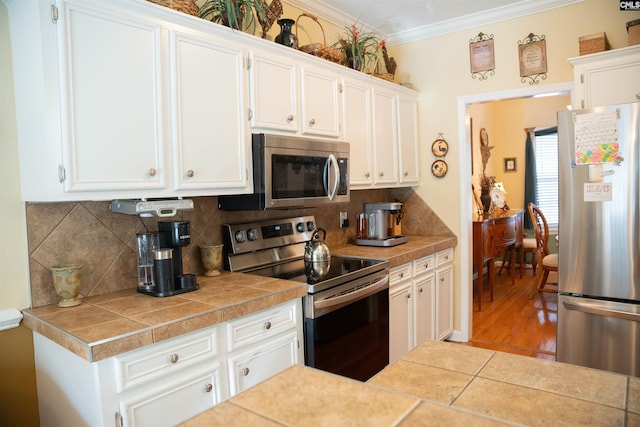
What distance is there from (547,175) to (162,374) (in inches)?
254

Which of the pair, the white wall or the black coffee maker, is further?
the white wall

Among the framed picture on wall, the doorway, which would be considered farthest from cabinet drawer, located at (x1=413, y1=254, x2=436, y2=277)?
the framed picture on wall

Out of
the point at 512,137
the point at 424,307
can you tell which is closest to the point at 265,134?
the point at 424,307

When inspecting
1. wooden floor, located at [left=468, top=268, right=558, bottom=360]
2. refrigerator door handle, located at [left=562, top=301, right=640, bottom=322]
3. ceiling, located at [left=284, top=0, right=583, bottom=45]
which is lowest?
wooden floor, located at [left=468, top=268, right=558, bottom=360]

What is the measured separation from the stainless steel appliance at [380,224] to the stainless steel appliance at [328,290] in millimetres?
524

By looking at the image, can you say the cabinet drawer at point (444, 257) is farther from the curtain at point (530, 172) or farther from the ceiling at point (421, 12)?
the curtain at point (530, 172)

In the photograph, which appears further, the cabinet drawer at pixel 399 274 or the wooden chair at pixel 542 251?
the wooden chair at pixel 542 251

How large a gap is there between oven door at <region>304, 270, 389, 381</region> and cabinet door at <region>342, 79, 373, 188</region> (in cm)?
78

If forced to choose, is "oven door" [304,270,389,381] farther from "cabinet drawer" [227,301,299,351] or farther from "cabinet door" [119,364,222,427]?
"cabinet door" [119,364,222,427]

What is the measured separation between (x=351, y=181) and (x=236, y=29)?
1294mm

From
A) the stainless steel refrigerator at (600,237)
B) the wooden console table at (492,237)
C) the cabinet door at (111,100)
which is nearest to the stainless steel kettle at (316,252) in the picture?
the cabinet door at (111,100)

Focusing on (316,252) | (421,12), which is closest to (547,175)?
(421,12)

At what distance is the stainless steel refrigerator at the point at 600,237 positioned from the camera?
2473 millimetres

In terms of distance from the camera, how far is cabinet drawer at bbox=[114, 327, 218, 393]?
5.08 feet
